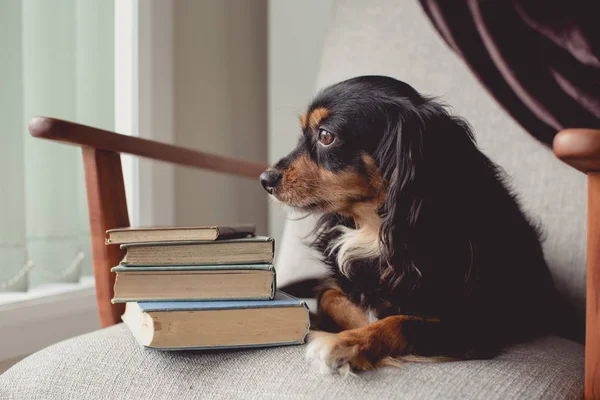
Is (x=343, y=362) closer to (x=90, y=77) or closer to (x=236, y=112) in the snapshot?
(x=90, y=77)

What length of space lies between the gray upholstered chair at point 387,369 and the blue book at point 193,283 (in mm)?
76

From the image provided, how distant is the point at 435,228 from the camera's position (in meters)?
0.89

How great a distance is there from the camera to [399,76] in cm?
140

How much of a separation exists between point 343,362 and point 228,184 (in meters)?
1.45

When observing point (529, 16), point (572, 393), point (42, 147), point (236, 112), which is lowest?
point (572, 393)

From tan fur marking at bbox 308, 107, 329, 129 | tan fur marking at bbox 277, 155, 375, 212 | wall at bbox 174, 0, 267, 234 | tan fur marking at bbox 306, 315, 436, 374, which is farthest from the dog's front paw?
wall at bbox 174, 0, 267, 234

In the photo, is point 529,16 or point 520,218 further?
point 529,16

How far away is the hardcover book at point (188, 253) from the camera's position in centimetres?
86

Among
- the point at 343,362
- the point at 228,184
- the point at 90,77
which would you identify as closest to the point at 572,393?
the point at 343,362

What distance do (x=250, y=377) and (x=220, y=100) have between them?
145 cm

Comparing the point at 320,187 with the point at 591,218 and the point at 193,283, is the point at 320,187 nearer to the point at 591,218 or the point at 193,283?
the point at 193,283

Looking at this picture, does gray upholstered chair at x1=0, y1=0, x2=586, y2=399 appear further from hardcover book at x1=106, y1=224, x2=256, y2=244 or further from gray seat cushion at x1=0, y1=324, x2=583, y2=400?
hardcover book at x1=106, y1=224, x2=256, y2=244

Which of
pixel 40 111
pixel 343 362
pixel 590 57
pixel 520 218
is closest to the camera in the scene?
pixel 343 362

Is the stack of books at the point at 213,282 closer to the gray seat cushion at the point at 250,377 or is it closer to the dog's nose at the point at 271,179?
the gray seat cushion at the point at 250,377
